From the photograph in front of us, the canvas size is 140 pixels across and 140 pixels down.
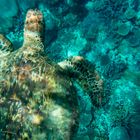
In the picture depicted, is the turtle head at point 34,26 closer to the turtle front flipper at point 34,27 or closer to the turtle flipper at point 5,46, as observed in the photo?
the turtle front flipper at point 34,27

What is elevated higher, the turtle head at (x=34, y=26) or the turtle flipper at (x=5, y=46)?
the turtle head at (x=34, y=26)

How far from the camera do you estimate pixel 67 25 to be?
288 inches

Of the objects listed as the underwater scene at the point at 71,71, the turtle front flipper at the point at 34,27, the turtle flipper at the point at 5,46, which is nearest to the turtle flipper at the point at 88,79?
the underwater scene at the point at 71,71

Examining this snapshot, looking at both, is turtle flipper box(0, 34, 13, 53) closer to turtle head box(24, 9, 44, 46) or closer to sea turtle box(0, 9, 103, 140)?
turtle head box(24, 9, 44, 46)

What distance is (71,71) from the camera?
179 inches

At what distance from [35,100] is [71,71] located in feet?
3.70

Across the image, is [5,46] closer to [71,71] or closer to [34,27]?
[34,27]

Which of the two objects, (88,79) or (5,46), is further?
(5,46)

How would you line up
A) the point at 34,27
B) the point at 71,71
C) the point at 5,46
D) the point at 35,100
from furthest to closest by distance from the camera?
the point at 5,46
the point at 34,27
the point at 71,71
the point at 35,100

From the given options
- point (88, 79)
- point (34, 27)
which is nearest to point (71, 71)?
point (88, 79)

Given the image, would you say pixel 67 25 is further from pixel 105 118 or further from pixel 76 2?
pixel 105 118

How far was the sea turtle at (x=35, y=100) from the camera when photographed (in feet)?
11.5

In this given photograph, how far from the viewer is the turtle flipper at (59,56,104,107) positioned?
4.78 meters

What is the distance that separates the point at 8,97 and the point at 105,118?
2.91 meters
